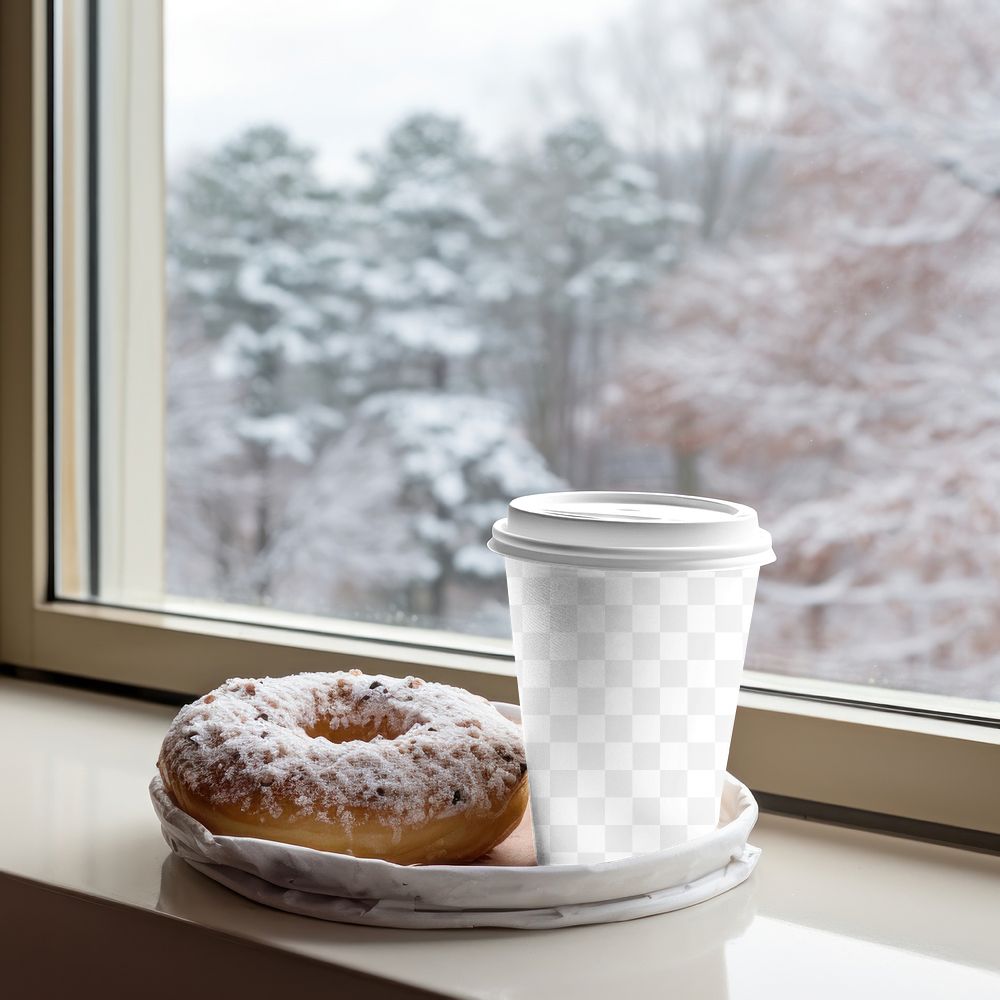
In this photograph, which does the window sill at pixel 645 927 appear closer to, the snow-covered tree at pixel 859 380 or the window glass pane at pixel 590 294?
the window glass pane at pixel 590 294

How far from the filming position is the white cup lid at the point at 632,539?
47 centimetres

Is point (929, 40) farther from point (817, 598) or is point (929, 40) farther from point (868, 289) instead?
point (817, 598)

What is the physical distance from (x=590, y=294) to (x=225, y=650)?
2.56 meters

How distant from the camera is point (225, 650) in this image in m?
0.90

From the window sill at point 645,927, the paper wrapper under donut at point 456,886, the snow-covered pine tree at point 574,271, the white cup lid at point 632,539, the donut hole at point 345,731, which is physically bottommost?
the window sill at point 645,927

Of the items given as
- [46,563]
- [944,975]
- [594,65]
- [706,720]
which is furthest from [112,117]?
[594,65]

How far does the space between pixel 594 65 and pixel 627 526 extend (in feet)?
9.71

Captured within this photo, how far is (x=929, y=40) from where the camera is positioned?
9.18 feet

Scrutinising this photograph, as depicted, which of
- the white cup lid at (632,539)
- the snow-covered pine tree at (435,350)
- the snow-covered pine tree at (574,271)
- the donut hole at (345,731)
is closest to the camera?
the white cup lid at (632,539)

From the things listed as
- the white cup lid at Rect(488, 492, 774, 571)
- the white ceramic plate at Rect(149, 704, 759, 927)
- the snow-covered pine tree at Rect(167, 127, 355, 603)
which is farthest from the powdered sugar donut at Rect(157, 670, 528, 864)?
the snow-covered pine tree at Rect(167, 127, 355, 603)

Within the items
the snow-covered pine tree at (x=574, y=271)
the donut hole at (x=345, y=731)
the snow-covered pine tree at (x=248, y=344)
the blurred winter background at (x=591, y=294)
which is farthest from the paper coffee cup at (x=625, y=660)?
the snow-covered pine tree at (x=248, y=344)

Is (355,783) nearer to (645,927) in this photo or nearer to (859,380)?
(645,927)

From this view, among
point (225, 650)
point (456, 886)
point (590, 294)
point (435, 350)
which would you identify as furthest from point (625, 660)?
point (435, 350)

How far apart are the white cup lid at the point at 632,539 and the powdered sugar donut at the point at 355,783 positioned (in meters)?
0.12
